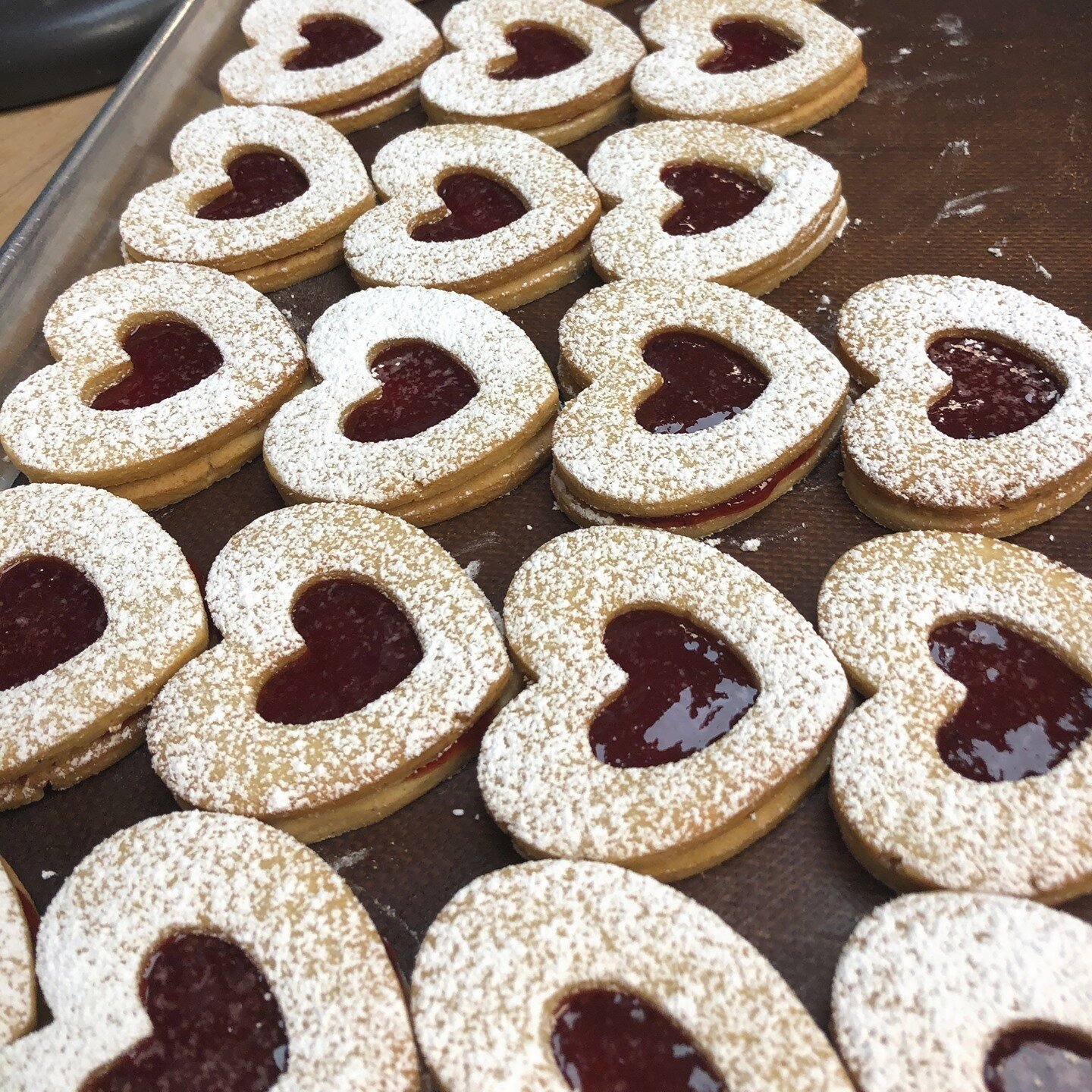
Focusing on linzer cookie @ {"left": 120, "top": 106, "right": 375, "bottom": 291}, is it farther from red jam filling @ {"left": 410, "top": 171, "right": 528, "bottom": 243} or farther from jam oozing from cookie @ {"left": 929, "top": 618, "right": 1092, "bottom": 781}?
jam oozing from cookie @ {"left": 929, "top": 618, "right": 1092, "bottom": 781}

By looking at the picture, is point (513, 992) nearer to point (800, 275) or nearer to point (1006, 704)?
point (1006, 704)

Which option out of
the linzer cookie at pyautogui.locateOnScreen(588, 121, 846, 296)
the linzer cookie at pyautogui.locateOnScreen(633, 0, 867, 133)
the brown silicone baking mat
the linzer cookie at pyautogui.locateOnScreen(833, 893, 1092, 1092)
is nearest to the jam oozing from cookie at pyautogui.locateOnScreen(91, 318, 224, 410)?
the brown silicone baking mat

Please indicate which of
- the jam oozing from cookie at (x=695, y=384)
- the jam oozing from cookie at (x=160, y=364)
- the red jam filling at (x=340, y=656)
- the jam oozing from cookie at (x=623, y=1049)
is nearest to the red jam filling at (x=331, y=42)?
the jam oozing from cookie at (x=160, y=364)

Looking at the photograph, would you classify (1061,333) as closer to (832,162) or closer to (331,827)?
(832,162)

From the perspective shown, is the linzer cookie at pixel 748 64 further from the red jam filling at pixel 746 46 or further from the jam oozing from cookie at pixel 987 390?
the jam oozing from cookie at pixel 987 390

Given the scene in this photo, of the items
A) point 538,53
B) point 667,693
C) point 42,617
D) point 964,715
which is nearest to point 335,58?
point 538,53
